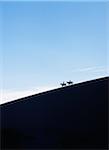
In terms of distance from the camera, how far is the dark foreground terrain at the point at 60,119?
9.92 m

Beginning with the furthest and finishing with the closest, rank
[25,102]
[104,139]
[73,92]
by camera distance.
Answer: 1. [25,102]
2. [73,92]
3. [104,139]

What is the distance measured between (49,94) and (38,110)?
814 millimetres

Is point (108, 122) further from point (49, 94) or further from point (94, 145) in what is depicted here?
point (49, 94)

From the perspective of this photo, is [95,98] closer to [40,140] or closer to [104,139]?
[104,139]

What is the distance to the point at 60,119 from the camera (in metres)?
10.5

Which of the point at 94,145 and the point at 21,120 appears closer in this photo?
the point at 94,145

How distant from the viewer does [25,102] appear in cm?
1123

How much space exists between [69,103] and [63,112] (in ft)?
1.43

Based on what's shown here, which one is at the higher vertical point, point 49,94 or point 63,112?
point 49,94

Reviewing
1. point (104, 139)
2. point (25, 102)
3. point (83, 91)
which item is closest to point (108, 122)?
point (104, 139)

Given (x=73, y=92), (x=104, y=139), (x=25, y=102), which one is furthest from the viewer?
(x=25, y=102)

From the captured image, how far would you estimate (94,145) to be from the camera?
9742 mm

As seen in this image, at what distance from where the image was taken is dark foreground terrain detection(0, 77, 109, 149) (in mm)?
9922

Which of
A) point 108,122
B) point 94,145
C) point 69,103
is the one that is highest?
point 69,103
